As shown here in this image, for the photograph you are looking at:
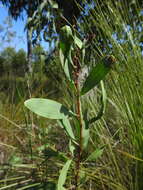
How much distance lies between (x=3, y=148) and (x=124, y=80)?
54 centimetres

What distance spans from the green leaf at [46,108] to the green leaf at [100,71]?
0.05 m

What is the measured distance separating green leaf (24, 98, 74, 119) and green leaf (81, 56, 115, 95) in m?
0.05

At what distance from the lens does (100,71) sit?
506mm

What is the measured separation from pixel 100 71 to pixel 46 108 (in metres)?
0.10

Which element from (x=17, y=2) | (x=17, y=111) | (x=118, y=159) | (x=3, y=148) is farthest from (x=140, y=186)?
(x=17, y=2)

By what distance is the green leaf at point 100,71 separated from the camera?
50 centimetres

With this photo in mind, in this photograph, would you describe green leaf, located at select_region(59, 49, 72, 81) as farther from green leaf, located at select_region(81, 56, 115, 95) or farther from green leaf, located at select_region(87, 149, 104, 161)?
green leaf, located at select_region(87, 149, 104, 161)

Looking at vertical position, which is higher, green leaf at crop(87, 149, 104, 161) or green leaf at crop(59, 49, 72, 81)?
green leaf at crop(59, 49, 72, 81)

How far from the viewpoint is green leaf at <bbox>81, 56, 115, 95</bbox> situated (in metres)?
0.50

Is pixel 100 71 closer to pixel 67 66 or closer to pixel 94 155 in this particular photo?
pixel 67 66

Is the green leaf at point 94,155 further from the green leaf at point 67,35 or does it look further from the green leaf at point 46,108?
the green leaf at point 67,35

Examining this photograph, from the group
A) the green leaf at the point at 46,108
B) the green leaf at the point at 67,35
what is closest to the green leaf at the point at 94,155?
the green leaf at the point at 46,108

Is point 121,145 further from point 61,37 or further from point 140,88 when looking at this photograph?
point 61,37

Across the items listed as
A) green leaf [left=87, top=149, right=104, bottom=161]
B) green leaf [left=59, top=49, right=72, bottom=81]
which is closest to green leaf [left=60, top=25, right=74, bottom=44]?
green leaf [left=59, top=49, right=72, bottom=81]
